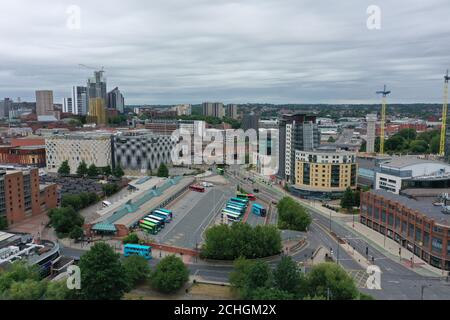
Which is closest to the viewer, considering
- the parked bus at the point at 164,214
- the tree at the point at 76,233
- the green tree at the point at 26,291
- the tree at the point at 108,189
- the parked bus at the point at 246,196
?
the green tree at the point at 26,291

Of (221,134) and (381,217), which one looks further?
(221,134)

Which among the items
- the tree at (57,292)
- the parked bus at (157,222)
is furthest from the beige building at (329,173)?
the tree at (57,292)

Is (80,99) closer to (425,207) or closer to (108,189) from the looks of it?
(108,189)

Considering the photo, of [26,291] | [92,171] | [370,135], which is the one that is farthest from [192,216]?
[370,135]

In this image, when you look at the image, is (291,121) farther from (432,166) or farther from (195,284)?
(195,284)

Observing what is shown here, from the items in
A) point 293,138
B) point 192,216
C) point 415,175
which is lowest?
point 192,216

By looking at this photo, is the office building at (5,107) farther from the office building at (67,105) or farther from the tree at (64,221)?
the tree at (64,221)

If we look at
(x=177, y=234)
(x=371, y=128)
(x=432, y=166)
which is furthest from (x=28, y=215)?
(x=371, y=128)
